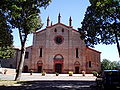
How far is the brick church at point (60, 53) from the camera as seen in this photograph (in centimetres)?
4334

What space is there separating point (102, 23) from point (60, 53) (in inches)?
1070

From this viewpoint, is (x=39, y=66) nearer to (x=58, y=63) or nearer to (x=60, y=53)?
(x=58, y=63)

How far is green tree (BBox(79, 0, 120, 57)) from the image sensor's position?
1636 cm

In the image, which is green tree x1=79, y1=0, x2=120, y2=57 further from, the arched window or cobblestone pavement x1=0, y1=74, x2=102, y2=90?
the arched window

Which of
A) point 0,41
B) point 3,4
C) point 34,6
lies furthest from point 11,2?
point 0,41

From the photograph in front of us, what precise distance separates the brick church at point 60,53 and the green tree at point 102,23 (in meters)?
23.9

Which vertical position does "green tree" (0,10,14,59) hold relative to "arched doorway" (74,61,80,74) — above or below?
above

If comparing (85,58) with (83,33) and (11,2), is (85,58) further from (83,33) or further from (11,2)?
(11,2)

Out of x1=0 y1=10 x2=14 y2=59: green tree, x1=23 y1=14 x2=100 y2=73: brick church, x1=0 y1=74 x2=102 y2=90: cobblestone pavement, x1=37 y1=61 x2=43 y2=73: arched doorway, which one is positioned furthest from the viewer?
x1=37 y1=61 x2=43 y2=73: arched doorway

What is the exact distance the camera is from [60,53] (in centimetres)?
4425

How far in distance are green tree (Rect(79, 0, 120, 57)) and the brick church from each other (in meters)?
23.9

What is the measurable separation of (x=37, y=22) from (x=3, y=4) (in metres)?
8.81

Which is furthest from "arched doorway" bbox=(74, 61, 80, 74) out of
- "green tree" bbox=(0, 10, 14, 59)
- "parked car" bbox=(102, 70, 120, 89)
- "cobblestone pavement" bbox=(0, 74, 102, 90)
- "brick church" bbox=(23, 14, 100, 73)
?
"parked car" bbox=(102, 70, 120, 89)

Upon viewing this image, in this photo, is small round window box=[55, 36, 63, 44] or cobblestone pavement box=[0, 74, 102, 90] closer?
cobblestone pavement box=[0, 74, 102, 90]
